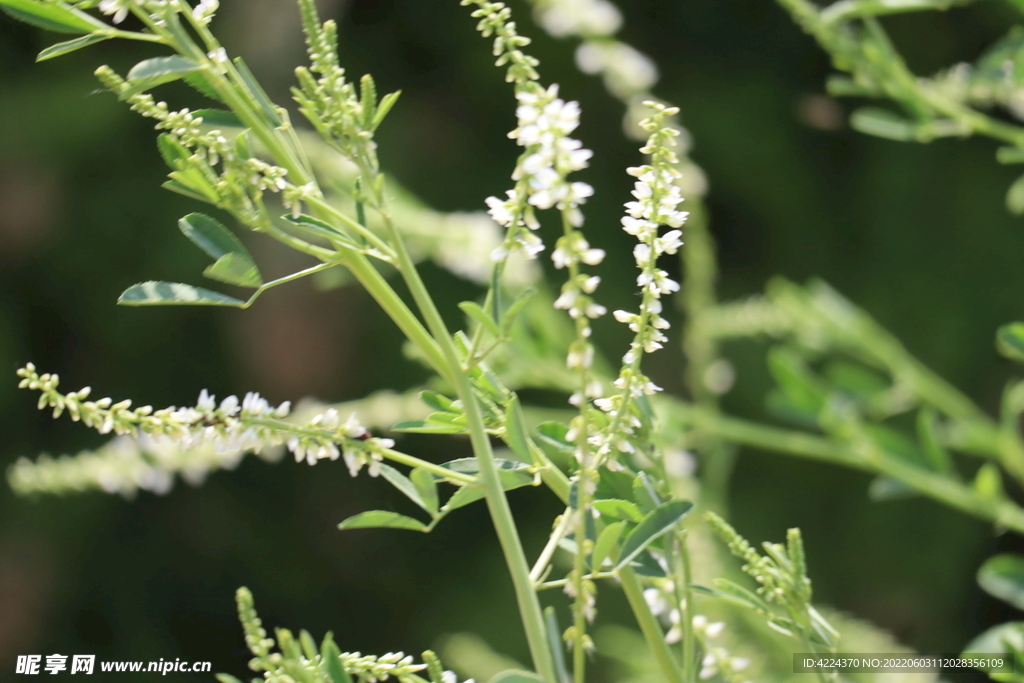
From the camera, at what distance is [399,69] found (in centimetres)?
115

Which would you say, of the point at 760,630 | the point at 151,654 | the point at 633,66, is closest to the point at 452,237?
the point at 633,66

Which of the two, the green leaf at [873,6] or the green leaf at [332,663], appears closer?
the green leaf at [332,663]

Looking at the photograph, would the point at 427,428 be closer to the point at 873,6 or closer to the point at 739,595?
the point at 739,595

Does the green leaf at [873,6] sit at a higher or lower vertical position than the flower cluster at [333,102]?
lower

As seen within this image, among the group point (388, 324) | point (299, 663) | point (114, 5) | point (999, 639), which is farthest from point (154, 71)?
point (388, 324)

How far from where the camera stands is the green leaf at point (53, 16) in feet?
0.50

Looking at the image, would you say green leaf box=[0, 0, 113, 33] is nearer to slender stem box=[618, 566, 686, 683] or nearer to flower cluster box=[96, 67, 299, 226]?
flower cluster box=[96, 67, 299, 226]

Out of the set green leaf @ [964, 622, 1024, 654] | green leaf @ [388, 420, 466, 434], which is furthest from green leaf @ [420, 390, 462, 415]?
green leaf @ [964, 622, 1024, 654]

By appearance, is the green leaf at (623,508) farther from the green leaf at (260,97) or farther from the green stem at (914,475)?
the green stem at (914,475)

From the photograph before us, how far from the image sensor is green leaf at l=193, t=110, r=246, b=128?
0.55 feet

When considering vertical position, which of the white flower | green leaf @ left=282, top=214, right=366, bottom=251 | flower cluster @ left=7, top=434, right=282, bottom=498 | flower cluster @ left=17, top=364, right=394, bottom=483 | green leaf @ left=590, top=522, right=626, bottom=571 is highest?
the white flower

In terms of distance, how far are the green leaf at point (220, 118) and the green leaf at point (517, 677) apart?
121 millimetres

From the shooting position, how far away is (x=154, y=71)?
146mm

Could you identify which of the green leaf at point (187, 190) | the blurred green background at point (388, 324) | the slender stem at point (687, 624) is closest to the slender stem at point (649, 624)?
the slender stem at point (687, 624)
